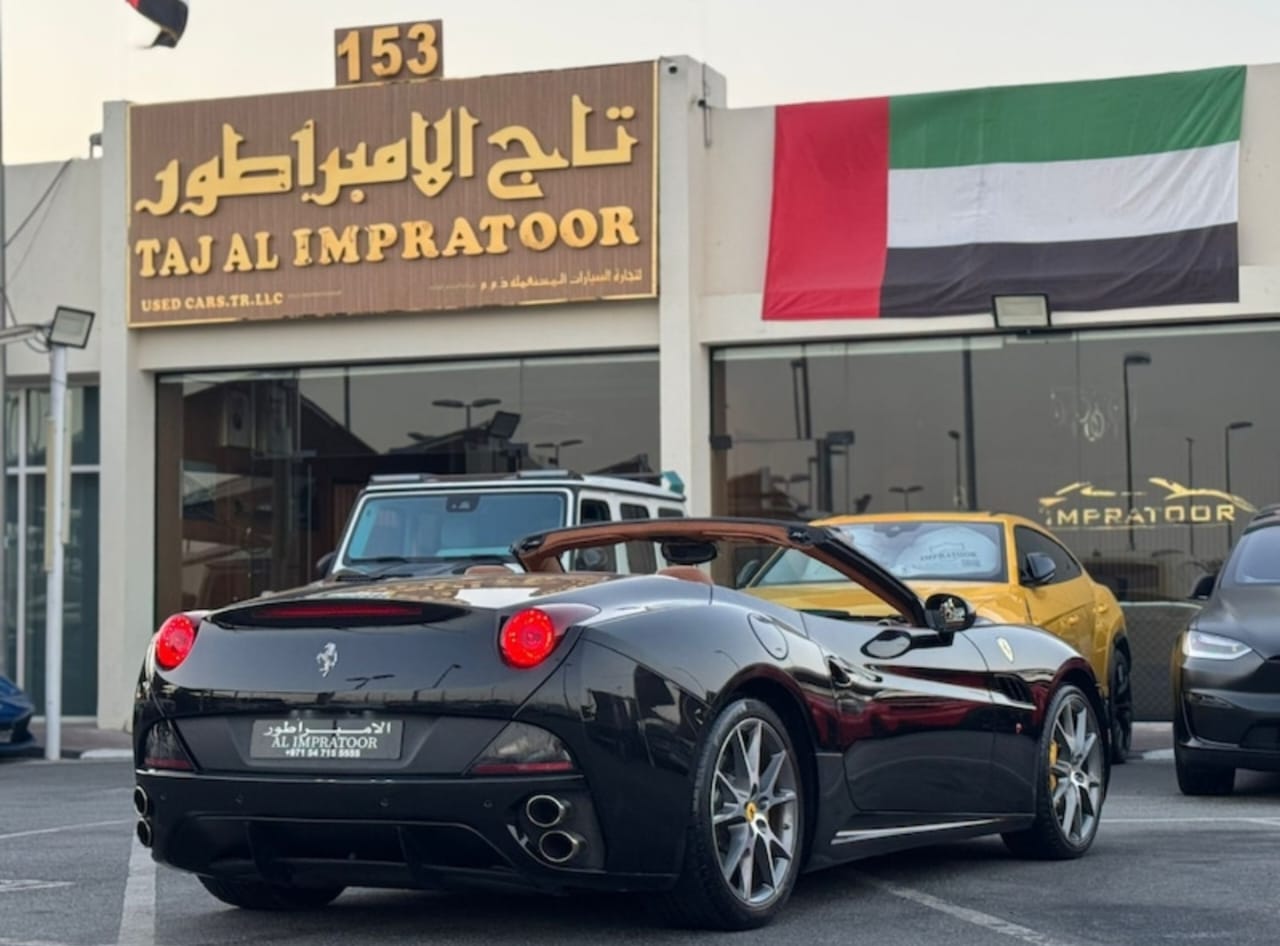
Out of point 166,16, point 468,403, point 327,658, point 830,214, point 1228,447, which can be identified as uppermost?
point 166,16

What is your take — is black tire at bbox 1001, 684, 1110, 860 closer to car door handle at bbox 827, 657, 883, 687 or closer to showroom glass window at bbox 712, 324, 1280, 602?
car door handle at bbox 827, 657, 883, 687

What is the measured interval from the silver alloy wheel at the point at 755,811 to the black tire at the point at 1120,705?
8.47m

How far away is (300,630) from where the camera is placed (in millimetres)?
6246

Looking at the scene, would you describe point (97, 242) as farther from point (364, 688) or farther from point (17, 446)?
point (364, 688)

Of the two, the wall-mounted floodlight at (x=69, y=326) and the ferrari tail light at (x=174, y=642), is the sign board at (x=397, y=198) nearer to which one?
the wall-mounted floodlight at (x=69, y=326)

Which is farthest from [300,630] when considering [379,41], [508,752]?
[379,41]

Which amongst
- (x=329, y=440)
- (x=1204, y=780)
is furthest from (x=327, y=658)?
(x=329, y=440)

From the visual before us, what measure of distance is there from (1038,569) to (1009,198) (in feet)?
24.5

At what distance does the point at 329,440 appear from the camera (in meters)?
21.8

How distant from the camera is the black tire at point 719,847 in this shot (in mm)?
6062

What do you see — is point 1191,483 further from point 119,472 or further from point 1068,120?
point 119,472

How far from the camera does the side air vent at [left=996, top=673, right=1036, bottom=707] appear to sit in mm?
7867

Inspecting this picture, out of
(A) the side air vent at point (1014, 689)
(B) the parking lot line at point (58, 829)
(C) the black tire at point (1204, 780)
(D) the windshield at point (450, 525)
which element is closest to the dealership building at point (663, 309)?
(D) the windshield at point (450, 525)

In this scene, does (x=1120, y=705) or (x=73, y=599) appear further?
(x=73, y=599)
